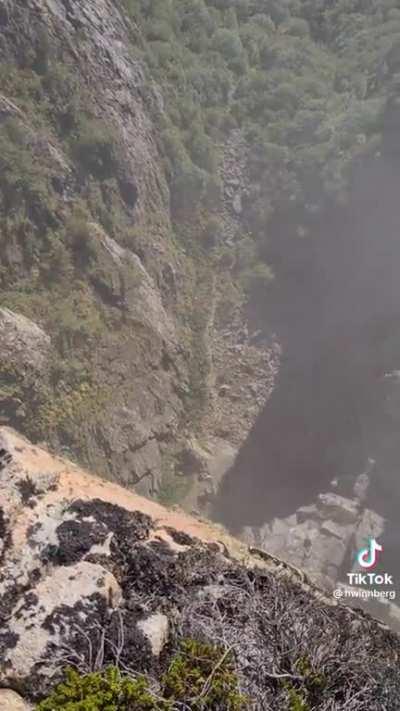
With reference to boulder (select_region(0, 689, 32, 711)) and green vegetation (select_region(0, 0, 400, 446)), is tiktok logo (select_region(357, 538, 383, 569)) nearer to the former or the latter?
green vegetation (select_region(0, 0, 400, 446))

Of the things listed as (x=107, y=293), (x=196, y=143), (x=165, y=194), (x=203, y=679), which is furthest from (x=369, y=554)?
(x=196, y=143)

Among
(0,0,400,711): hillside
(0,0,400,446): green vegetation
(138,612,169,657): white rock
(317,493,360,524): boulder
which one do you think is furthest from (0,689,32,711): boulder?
(317,493,360,524): boulder

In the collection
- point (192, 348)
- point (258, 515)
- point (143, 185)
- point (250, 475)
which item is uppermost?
point (143, 185)

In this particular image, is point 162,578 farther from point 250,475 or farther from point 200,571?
point 250,475

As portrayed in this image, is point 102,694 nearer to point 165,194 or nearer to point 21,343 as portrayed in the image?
point 21,343

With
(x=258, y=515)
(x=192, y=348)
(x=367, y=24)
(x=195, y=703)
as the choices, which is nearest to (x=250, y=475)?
(x=258, y=515)

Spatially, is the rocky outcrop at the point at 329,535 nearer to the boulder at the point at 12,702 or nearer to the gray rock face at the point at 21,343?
the gray rock face at the point at 21,343

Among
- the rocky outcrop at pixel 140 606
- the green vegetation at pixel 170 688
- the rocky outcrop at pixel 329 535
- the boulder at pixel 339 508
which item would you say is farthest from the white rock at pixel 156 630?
the boulder at pixel 339 508
